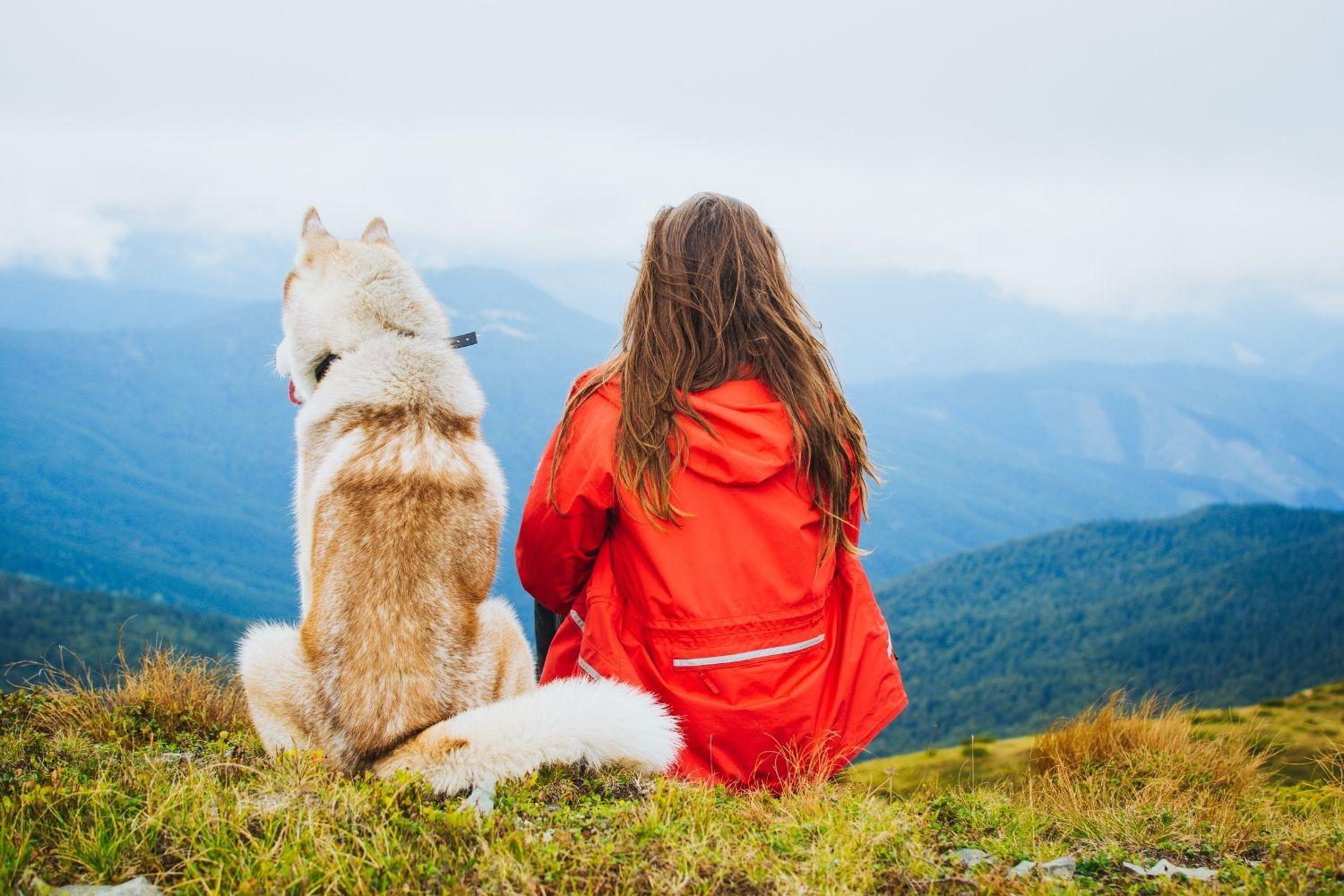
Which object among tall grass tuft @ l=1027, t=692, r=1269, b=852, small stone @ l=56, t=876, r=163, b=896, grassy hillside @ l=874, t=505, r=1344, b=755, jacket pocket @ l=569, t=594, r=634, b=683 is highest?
jacket pocket @ l=569, t=594, r=634, b=683

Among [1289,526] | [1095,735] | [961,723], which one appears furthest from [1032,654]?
[1095,735]

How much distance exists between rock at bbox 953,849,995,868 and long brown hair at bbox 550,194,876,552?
3.86 ft

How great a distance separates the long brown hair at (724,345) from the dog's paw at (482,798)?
3.61 feet

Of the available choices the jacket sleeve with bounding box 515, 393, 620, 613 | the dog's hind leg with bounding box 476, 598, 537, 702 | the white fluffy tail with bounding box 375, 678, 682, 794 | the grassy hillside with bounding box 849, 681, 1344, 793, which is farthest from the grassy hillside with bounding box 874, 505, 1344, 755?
the white fluffy tail with bounding box 375, 678, 682, 794

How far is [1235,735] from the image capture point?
5.57 meters

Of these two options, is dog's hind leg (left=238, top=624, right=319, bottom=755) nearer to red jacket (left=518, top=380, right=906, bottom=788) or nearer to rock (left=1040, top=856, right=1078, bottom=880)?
red jacket (left=518, top=380, right=906, bottom=788)

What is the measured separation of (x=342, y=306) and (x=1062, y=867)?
3.60 m

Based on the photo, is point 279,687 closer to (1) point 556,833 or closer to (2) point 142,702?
(1) point 556,833

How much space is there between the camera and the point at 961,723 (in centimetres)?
9725

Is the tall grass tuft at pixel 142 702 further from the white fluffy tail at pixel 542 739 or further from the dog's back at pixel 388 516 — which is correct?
the white fluffy tail at pixel 542 739

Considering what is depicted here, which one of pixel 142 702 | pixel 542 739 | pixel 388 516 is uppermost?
pixel 388 516

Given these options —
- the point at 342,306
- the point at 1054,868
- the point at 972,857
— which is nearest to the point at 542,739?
the point at 972,857

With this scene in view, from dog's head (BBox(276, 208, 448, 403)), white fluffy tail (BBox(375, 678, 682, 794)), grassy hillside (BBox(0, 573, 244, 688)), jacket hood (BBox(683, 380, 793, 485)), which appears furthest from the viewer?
grassy hillside (BBox(0, 573, 244, 688))

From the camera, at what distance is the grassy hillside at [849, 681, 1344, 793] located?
474 cm
